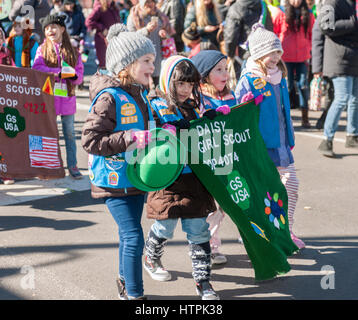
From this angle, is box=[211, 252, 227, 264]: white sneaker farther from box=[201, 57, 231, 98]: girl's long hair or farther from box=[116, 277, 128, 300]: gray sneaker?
box=[201, 57, 231, 98]: girl's long hair

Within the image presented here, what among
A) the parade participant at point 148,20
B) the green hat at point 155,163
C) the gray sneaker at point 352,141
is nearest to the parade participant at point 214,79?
the green hat at point 155,163

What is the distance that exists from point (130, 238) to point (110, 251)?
127 centimetres

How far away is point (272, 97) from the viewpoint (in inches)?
199

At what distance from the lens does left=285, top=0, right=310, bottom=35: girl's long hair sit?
393 inches

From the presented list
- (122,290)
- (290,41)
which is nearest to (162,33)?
(290,41)

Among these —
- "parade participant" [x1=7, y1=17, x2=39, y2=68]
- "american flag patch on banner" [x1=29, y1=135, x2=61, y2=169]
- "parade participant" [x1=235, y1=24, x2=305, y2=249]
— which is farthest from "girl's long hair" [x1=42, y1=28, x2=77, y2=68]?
"parade participant" [x1=235, y1=24, x2=305, y2=249]

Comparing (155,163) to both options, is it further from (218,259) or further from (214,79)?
(218,259)

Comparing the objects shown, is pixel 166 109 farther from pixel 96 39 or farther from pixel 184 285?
pixel 96 39

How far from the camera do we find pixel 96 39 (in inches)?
492

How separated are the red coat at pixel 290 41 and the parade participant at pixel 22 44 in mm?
4351
